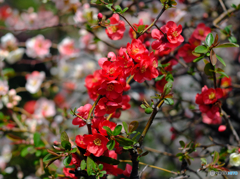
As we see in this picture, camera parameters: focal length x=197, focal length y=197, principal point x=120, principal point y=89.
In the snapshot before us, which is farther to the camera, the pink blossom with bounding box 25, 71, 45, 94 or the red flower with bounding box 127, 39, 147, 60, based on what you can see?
the pink blossom with bounding box 25, 71, 45, 94

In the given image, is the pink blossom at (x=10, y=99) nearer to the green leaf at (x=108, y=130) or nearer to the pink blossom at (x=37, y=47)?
the pink blossom at (x=37, y=47)

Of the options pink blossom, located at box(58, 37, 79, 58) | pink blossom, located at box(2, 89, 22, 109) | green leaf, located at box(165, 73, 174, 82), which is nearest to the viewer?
green leaf, located at box(165, 73, 174, 82)

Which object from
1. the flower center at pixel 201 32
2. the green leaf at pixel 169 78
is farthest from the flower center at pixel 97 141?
the flower center at pixel 201 32

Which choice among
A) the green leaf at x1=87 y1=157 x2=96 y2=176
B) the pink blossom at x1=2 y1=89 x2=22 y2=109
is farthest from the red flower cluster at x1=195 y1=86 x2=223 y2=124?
the pink blossom at x1=2 y1=89 x2=22 y2=109

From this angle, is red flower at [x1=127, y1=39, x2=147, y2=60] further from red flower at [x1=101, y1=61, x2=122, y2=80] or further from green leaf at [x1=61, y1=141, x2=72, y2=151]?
green leaf at [x1=61, y1=141, x2=72, y2=151]

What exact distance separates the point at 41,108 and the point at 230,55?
5.08 ft

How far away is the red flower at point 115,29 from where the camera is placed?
1.89 feet

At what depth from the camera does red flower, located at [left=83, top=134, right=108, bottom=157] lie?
442mm

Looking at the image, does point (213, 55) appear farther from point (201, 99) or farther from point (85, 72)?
point (85, 72)

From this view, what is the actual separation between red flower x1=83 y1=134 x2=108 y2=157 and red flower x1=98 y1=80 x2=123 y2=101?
0.09 meters

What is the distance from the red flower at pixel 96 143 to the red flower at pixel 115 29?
0.30 m

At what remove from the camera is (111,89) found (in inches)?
17.8

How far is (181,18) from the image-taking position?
3.44ft

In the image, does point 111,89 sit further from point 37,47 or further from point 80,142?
point 37,47
